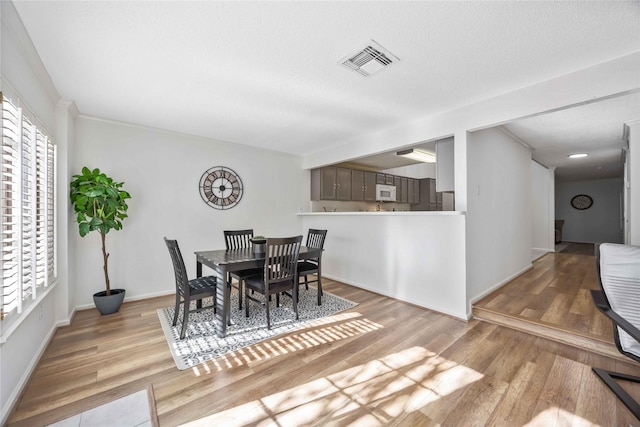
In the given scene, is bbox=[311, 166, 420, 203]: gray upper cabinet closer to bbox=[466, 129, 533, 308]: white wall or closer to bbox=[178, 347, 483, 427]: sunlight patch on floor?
bbox=[466, 129, 533, 308]: white wall

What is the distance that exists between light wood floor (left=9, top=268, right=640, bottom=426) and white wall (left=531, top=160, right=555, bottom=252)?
208 inches

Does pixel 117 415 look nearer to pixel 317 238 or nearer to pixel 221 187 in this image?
pixel 317 238

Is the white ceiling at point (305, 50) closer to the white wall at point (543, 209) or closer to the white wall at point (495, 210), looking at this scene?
the white wall at point (495, 210)

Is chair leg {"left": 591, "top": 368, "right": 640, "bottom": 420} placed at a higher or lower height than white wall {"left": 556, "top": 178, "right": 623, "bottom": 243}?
lower

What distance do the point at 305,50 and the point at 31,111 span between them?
2186 mm

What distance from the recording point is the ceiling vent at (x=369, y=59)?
78.1 inches

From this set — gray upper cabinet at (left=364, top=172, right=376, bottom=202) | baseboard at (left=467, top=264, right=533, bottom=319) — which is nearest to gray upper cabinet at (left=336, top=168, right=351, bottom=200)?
gray upper cabinet at (left=364, top=172, right=376, bottom=202)

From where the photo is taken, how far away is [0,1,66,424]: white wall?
159 centimetres

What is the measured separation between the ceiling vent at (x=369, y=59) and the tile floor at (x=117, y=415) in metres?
2.83

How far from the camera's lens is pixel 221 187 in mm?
4465

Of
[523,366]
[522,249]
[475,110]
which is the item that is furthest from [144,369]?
[522,249]

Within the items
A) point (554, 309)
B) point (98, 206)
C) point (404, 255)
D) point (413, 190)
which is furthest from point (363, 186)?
point (98, 206)

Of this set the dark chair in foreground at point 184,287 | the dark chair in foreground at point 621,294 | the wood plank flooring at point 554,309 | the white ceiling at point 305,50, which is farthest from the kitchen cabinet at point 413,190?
the dark chair in foreground at point 184,287

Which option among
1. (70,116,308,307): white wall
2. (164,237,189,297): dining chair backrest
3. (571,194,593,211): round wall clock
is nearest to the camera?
(164,237,189,297): dining chair backrest
